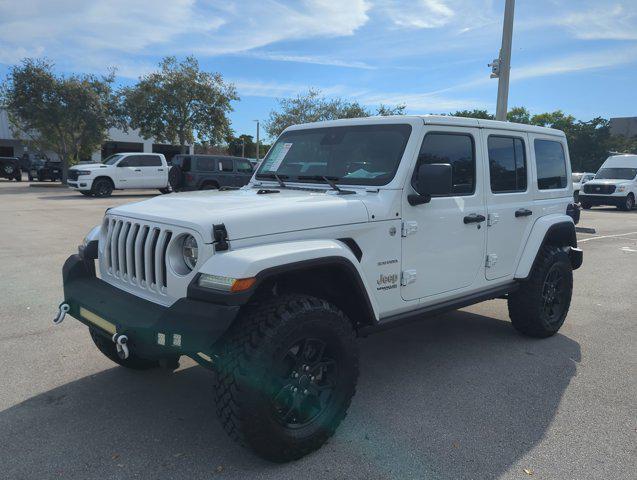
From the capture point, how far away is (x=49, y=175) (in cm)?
2998

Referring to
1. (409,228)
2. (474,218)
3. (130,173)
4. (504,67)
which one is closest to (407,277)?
(409,228)

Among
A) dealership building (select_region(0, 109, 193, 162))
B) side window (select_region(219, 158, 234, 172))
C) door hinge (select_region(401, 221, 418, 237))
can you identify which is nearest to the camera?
door hinge (select_region(401, 221, 418, 237))

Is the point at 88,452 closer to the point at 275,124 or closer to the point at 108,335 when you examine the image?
the point at 108,335

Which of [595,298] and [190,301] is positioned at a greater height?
[190,301]

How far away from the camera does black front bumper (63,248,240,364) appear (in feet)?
8.07

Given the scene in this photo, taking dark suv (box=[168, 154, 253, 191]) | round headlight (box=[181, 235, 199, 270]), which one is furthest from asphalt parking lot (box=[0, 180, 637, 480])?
dark suv (box=[168, 154, 253, 191])

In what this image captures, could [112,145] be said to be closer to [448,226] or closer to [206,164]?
[206,164]

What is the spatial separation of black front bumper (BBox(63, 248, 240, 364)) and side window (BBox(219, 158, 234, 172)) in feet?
49.7

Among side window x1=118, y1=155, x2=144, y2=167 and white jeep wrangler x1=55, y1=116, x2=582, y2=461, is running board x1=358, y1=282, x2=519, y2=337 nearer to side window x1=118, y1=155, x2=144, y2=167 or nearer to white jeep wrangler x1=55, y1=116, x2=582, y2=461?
white jeep wrangler x1=55, y1=116, x2=582, y2=461

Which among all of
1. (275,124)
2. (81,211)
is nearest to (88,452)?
(81,211)

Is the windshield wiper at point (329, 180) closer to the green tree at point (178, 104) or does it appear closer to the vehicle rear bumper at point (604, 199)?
the vehicle rear bumper at point (604, 199)

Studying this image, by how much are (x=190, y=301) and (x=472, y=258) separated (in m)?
2.37

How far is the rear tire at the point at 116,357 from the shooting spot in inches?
147

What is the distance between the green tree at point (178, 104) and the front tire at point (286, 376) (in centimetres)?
3115
